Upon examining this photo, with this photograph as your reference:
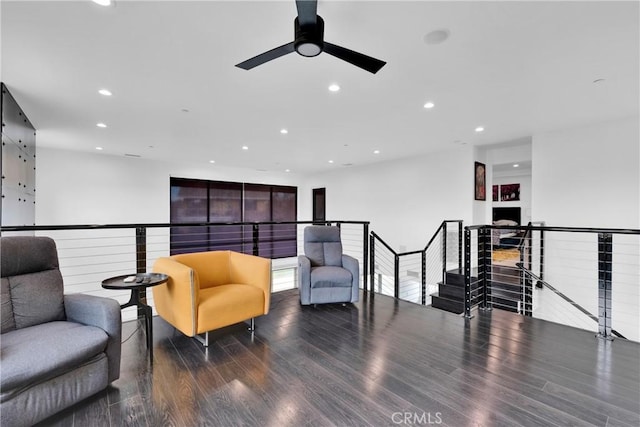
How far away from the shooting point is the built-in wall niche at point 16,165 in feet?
10.1

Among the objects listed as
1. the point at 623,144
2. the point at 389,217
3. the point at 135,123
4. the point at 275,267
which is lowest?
the point at 275,267

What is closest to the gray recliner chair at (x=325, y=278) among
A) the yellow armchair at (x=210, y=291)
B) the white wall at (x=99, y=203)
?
the yellow armchair at (x=210, y=291)

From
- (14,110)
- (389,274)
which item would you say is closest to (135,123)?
(14,110)

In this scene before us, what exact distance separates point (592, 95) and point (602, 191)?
71.5 inches

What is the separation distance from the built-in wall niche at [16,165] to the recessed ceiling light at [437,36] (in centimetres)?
412

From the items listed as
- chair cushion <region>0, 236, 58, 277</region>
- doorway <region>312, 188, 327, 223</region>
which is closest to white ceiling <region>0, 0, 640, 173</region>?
chair cushion <region>0, 236, 58, 277</region>

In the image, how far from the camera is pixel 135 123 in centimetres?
423

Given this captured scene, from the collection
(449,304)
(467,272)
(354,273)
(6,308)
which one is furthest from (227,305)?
(449,304)

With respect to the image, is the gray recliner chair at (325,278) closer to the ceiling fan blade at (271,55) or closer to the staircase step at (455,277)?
the staircase step at (455,277)

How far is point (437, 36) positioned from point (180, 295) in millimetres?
2946

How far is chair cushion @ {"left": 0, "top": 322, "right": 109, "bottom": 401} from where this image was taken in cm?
147

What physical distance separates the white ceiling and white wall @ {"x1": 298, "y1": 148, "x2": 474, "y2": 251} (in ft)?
4.77

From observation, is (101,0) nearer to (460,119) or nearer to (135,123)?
(135,123)

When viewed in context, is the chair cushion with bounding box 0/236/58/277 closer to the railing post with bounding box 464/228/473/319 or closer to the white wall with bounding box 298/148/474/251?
the railing post with bounding box 464/228/473/319
